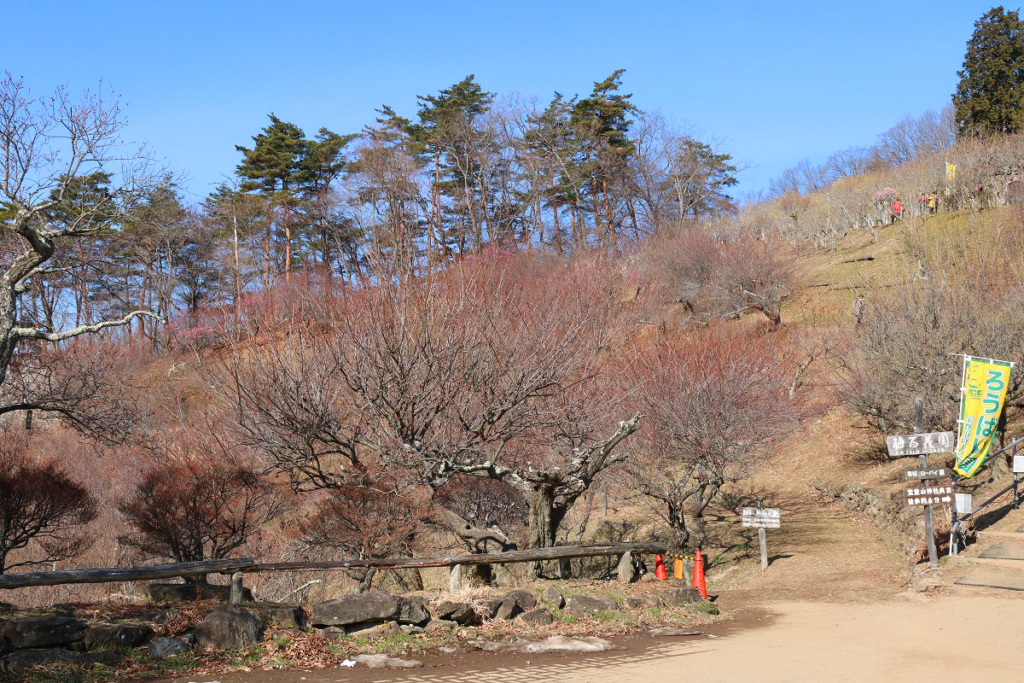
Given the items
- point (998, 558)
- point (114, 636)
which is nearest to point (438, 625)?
point (114, 636)

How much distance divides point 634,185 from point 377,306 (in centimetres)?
3929

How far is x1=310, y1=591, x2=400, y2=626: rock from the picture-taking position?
10305mm

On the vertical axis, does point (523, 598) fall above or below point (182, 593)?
below

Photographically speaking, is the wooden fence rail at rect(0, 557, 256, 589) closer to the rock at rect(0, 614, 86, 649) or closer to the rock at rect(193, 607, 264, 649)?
the rock at rect(0, 614, 86, 649)

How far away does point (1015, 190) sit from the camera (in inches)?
1662

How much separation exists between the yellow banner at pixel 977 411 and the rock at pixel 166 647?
14.8m

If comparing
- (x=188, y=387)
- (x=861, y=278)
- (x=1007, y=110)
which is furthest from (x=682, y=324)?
(x=1007, y=110)

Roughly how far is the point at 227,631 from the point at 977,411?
15.1 m

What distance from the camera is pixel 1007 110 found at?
49406 millimetres

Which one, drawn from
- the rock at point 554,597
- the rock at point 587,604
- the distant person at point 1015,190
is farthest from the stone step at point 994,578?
the distant person at point 1015,190

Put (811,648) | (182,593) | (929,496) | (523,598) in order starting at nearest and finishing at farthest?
(811,648)
(523,598)
(182,593)
(929,496)

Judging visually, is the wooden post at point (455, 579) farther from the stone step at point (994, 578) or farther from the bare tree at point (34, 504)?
the bare tree at point (34, 504)

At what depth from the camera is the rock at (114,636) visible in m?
8.84

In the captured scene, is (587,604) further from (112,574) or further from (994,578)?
(994,578)
